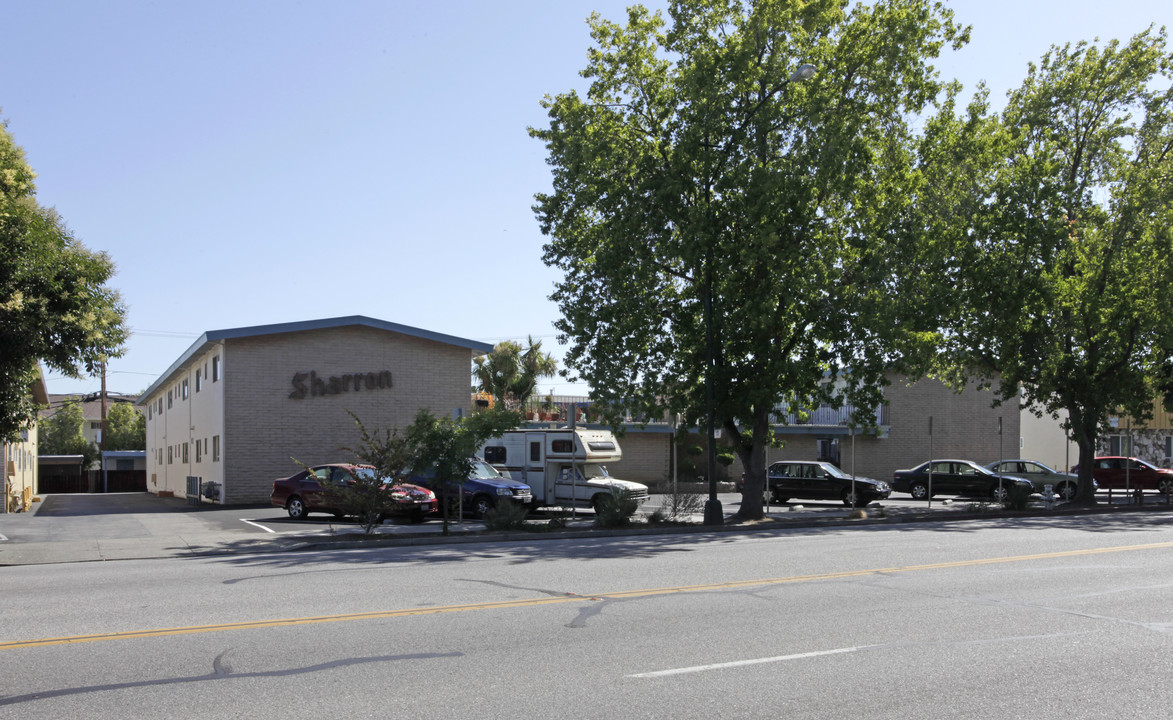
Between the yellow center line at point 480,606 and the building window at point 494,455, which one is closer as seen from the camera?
the yellow center line at point 480,606

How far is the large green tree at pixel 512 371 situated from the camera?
4616cm

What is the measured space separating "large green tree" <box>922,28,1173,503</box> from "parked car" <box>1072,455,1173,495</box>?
843 centimetres

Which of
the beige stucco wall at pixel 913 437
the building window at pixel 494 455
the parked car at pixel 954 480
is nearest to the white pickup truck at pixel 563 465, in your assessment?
the building window at pixel 494 455

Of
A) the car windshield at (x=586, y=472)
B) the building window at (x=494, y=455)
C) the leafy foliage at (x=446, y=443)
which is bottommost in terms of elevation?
the car windshield at (x=586, y=472)

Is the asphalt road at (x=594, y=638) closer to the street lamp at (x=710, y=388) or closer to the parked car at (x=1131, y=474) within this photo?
the street lamp at (x=710, y=388)

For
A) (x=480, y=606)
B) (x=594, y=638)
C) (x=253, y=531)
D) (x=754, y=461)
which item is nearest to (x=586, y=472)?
(x=754, y=461)

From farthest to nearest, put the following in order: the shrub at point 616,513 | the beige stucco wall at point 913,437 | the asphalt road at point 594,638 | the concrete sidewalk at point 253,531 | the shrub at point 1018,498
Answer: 1. the beige stucco wall at point 913,437
2. the shrub at point 1018,498
3. the shrub at point 616,513
4. the concrete sidewalk at point 253,531
5. the asphalt road at point 594,638

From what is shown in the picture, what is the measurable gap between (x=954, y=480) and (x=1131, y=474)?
1083 cm

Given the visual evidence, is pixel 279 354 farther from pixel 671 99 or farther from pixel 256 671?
pixel 256 671

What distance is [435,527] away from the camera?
21.0m

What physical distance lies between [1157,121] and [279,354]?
28.9 meters

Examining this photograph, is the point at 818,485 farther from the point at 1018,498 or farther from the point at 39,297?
the point at 39,297

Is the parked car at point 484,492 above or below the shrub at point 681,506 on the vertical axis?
above

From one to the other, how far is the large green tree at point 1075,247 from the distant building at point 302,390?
664 inches
